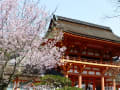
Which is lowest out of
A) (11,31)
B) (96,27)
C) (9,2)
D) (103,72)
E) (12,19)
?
(103,72)

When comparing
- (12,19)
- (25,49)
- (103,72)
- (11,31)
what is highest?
(12,19)

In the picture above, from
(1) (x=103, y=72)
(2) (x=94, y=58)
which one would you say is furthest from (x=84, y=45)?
(1) (x=103, y=72)

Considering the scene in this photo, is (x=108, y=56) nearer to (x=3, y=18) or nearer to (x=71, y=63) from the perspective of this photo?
(x=71, y=63)

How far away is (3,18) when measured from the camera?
618cm

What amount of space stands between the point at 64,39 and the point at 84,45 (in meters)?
2.11

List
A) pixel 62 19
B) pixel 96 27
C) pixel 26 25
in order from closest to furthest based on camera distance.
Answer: pixel 26 25
pixel 62 19
pixel 96 27

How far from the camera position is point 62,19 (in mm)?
18641

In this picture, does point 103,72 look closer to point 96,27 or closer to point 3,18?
point 96,27

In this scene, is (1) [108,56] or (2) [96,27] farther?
(2) [96,27]

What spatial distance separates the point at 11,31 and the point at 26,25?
1.97 feet

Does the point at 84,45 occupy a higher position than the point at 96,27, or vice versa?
the point at 96,27

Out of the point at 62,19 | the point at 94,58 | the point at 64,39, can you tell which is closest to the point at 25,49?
the point at 64,39

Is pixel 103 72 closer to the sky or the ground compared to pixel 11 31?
closer to the ground

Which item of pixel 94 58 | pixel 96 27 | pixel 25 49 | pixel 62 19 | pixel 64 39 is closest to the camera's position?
pixel 25 49
